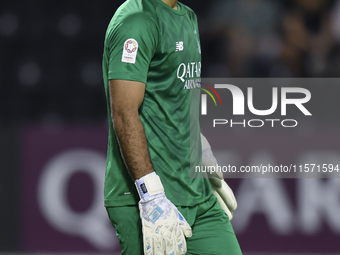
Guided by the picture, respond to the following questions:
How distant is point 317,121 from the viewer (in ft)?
14.4

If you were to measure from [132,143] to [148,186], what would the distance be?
0.15 m

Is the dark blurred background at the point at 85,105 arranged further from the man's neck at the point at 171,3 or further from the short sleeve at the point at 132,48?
the short sleeve at the point at 132,48

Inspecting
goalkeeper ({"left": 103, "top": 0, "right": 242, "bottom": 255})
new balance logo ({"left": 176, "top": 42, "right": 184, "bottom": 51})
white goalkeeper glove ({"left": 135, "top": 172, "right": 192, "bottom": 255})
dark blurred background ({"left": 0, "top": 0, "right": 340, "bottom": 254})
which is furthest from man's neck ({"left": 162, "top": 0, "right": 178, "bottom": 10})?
dark blurred background ({"left": 0, "top": 0, "right": 340, "bottom": 254})

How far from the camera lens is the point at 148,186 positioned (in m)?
1.85

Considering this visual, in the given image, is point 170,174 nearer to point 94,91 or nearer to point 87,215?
point 87,215

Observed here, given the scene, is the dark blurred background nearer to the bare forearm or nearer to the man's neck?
the man's neck

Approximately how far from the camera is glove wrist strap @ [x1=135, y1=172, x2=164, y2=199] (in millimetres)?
1846

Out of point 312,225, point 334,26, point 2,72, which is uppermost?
point 334,26

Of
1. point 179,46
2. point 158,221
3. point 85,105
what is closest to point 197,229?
point 158,221

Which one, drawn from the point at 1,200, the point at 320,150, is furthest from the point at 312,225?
the point at 1,200

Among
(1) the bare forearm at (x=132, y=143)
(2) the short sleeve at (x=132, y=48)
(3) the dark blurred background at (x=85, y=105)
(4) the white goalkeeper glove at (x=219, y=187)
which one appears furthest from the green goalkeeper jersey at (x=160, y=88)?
(3) the dark blurred background at (x=85, y=105)

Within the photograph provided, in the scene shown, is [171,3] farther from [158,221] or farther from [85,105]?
[85,105]

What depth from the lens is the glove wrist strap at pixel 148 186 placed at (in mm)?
1846

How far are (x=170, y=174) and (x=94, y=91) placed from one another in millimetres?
2767
